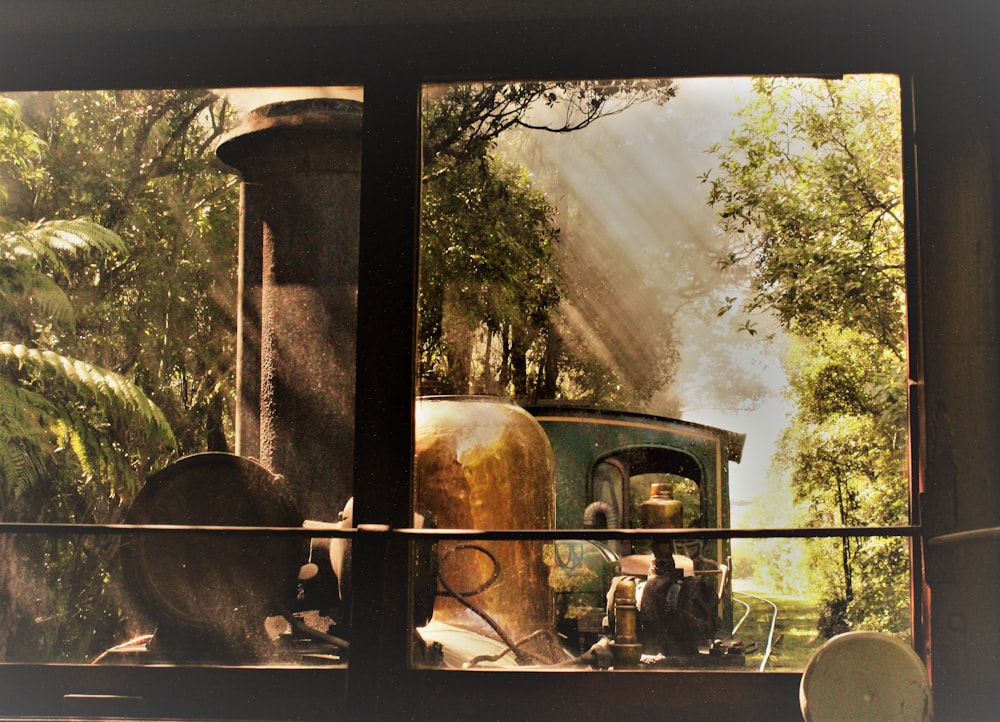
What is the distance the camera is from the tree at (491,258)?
7.31m

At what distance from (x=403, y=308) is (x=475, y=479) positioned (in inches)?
56.8

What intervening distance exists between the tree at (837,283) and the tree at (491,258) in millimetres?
1563

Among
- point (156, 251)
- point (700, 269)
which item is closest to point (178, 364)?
point (156, 251)

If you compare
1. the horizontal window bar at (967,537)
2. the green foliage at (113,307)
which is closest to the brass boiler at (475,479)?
the horizontal window bar at (967,537)

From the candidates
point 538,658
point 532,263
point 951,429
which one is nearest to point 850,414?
point 532,263

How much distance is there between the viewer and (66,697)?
2.40 m

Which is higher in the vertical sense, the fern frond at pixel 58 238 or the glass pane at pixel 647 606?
the fern frond at pixel 58 238

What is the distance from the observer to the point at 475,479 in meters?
3.62

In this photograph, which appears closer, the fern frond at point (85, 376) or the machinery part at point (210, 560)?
the machinery part at point (210, 560)

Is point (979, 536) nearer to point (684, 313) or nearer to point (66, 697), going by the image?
point (66, 697)

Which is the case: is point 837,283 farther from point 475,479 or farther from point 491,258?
point 475,479

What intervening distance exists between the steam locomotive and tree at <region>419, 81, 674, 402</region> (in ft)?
7.42

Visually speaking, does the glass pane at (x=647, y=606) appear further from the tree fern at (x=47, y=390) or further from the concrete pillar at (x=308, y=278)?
the tree fern at (x=47, y=390)

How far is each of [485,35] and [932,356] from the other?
136cm
